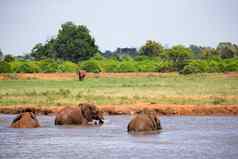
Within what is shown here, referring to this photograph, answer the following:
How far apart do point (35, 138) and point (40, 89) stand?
19.0 meters

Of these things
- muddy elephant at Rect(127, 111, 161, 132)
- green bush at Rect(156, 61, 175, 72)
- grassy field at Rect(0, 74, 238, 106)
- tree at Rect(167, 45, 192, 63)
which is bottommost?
muddy elephant at Rect(127, 111, 161, 132)

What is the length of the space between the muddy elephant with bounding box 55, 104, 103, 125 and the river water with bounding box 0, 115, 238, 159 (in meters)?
0.42

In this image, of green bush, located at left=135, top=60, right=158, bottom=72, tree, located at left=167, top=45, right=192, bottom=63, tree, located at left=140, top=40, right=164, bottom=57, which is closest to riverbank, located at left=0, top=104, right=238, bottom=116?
green bush, located at left=135, top=60, right=158, bottom=72

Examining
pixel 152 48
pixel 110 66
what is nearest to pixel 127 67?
pixel 110 66

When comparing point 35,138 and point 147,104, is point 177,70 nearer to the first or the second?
point 147,104

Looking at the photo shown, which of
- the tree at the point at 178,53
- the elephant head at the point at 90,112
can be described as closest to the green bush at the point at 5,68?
the tree at the point at 178,53

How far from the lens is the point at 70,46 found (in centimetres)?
8606

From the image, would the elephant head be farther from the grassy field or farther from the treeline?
the treeline

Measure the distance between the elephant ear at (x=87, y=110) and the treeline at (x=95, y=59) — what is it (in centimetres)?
3743

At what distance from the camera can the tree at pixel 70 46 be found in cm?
8631

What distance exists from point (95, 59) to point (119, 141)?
182 ft

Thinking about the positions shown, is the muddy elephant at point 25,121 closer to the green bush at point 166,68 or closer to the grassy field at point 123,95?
the grassy field at point 123,95

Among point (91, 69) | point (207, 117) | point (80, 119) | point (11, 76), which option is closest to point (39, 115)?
point (80, 119)

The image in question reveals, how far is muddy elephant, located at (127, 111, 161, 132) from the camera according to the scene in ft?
76.6
